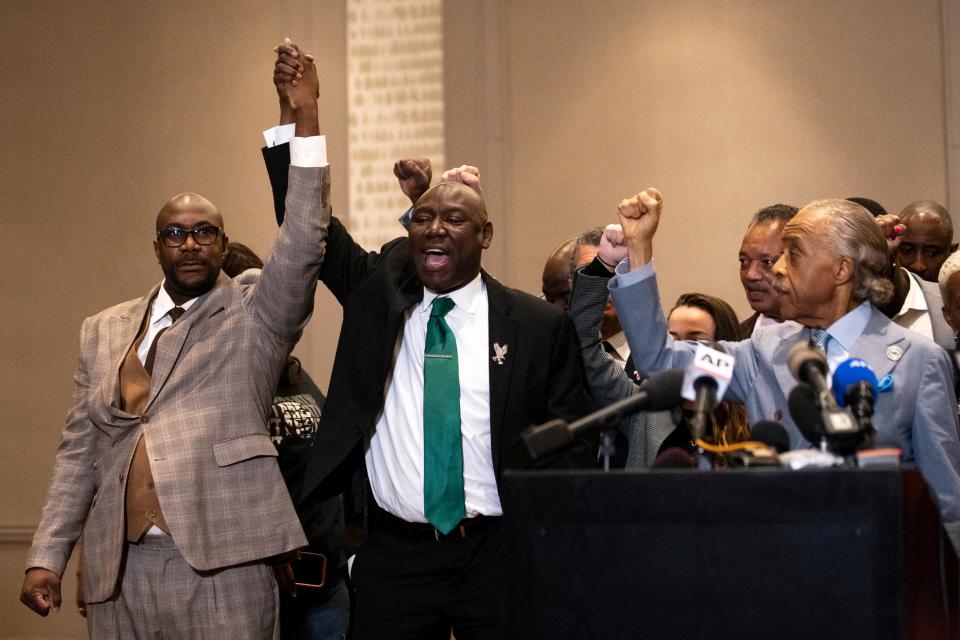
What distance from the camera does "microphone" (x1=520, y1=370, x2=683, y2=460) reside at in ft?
5.98

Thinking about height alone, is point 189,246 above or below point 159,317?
above

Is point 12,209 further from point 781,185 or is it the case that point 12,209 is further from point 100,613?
point 781,185

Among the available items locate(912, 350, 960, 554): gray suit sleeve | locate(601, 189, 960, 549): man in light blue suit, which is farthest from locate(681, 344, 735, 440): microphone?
locate(912, 350, 960, 554): gray suit sleeve

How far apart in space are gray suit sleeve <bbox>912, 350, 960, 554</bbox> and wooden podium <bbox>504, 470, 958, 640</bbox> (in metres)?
0.91

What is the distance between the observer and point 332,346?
5.46 metres

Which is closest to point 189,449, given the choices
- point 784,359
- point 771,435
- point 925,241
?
point 784,359

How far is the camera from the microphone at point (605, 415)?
182 cm

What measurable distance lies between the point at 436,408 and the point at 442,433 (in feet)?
0.22

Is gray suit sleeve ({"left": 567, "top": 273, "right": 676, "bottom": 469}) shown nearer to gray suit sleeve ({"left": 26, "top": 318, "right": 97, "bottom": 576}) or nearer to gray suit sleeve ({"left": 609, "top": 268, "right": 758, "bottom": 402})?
gray suit sleeve ({"left": 609, "top": 268, "right": 758, "bottom": 402})

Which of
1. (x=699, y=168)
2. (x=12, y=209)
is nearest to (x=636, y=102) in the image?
(x=699, y=168)

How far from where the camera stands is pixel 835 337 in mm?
2730

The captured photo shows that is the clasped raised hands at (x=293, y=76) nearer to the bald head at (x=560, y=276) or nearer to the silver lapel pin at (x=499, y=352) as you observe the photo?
the silver lapel pin at (x=499, y=352)

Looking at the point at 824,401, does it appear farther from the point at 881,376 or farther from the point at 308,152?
the point at 308,152

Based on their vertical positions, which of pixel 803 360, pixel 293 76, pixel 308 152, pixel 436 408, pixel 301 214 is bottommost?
pixel 436 408
